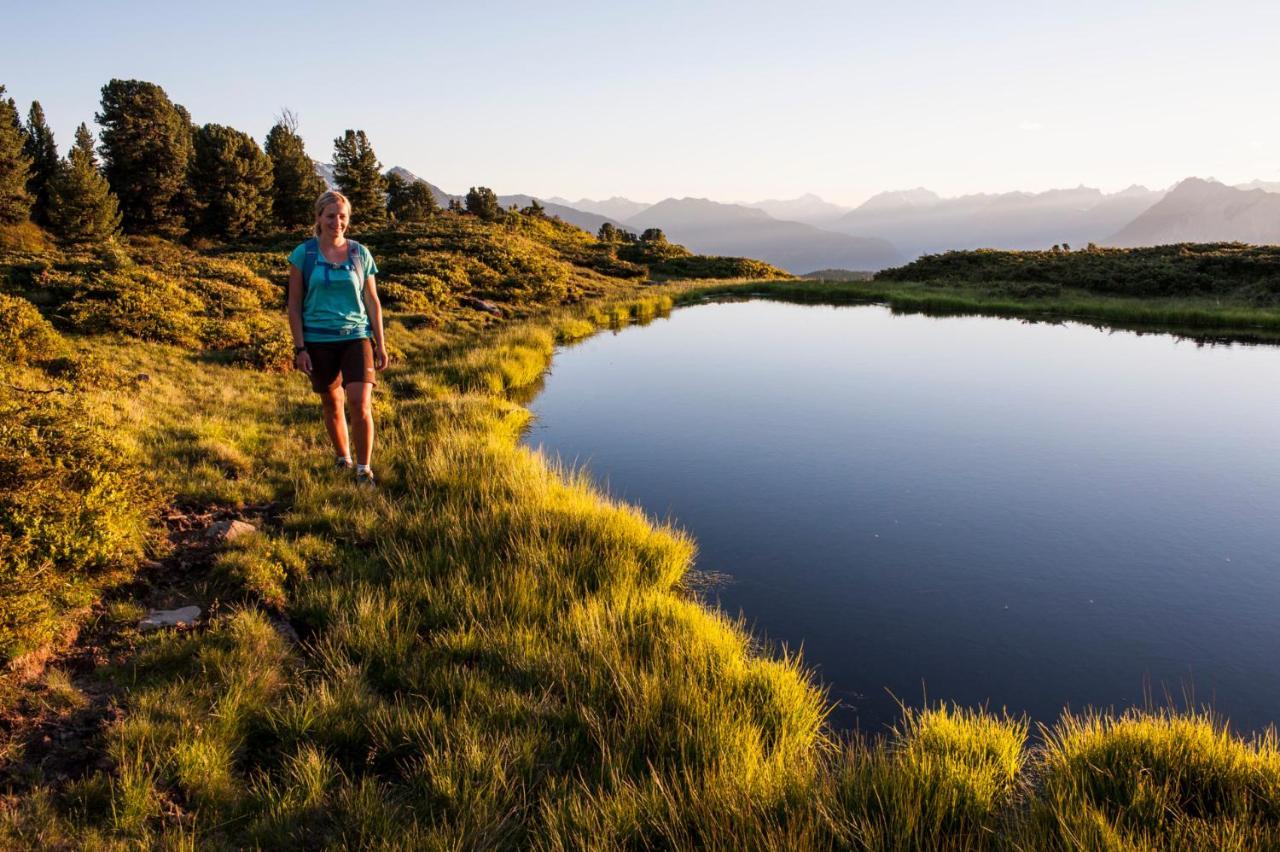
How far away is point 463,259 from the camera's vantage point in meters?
32.0

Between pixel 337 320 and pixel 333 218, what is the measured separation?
41.2 inches

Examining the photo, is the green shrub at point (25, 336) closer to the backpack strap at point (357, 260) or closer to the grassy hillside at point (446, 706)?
the grassy hillside at point (446, 706)

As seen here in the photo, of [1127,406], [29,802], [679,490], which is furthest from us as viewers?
[1127,406]

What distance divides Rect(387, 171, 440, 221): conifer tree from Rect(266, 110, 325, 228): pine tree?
305 inches

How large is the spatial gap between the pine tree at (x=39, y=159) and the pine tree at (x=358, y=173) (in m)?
22.5

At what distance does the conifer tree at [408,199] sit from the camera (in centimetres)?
6638

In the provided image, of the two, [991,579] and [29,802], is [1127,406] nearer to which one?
[991,579]

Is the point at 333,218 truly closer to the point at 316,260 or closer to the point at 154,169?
the point at 316,260

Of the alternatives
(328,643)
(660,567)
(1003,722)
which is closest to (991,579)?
(1003,722)

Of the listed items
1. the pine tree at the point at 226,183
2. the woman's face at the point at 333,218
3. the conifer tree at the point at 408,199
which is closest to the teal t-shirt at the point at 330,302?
the woman's face at the point at 333,218

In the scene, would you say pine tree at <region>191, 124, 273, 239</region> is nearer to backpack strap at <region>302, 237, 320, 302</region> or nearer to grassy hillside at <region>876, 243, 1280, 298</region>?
grassy hillside at <region>876, 243, 1280, 298</region>

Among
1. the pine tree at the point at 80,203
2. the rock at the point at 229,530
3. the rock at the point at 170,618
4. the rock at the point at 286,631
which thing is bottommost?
the rock at the point at 286,631

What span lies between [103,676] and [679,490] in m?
5.63

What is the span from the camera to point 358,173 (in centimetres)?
6588
